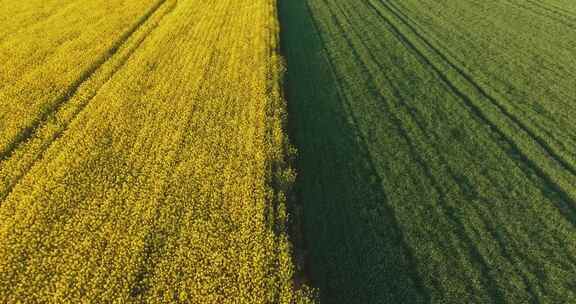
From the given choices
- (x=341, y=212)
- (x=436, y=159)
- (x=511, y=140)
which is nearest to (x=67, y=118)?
(x=341, y=212)

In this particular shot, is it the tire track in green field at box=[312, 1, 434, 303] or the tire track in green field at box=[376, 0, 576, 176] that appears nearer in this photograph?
the tire track in green field at box=[312, 1, 434, 303]

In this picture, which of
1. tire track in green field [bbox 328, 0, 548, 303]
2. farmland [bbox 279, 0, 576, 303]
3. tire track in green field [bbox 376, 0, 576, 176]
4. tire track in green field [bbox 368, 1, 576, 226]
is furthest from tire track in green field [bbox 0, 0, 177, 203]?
tire track in green field [bbox 376, 0, 576, 176]

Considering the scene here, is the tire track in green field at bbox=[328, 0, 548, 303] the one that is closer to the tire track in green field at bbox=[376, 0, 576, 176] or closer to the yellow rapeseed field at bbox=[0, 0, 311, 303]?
the tire track in green field at bbox=[376, 0, 576, 176]

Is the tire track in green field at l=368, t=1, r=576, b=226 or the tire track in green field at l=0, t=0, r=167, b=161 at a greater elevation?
the tire track in green field at l=0, t=0, r=167, b=161

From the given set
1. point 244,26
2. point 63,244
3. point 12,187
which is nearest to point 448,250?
point 63,244

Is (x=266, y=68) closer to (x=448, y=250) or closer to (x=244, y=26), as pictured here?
(x=244, y=26)

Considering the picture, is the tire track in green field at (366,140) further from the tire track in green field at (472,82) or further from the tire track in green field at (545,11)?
the tire track in green field at (545,11)
